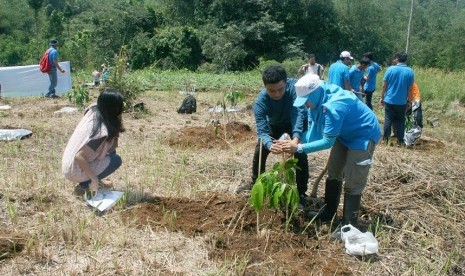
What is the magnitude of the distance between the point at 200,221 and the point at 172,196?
1.89 ft

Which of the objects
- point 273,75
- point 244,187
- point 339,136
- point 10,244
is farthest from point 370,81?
point 10,244

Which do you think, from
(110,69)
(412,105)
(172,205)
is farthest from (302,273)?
(110,69)

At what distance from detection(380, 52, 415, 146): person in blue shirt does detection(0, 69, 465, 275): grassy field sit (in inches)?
31.2

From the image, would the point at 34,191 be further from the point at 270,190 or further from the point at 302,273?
the point at 302,273

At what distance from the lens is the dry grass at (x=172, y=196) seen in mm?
2840

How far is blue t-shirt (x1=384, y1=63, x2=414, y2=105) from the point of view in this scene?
20.0 ft

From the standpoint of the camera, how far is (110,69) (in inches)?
312

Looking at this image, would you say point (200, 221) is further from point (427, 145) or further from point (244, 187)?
point (427, 145)

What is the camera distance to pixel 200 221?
341 cm

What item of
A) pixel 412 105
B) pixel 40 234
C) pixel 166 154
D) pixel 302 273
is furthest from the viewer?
pixel 412 105

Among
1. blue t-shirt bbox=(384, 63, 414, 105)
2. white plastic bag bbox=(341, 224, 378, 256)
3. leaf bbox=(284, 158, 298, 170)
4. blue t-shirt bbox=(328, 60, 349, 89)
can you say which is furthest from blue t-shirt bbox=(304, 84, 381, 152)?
blue t-shirt bbox=(328, 60, 349, 89)

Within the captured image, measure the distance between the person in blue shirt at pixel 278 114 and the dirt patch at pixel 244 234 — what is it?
480 mm

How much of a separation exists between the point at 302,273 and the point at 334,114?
105cm

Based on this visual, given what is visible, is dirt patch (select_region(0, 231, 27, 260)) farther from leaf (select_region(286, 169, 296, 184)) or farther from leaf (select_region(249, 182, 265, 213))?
leaf (select_region(286, 169, 296, 184))
